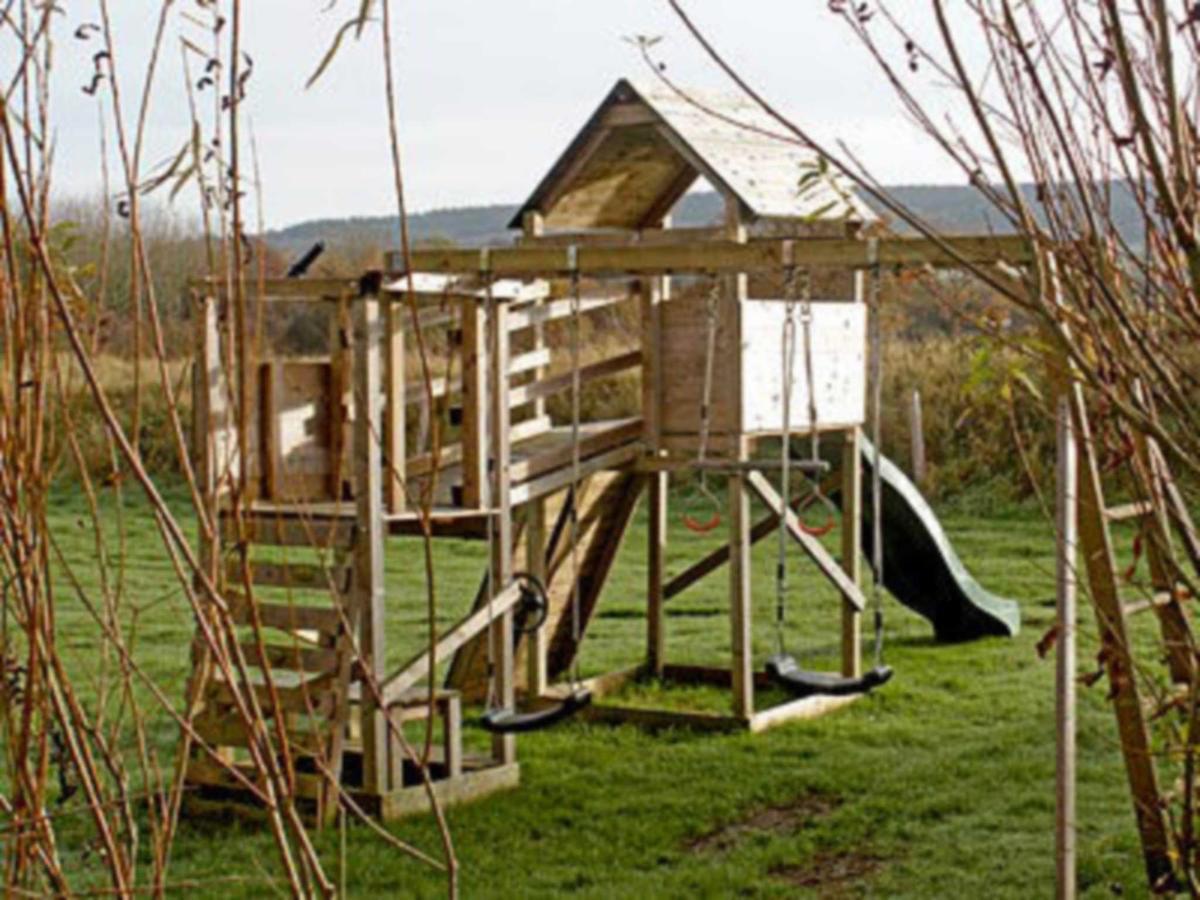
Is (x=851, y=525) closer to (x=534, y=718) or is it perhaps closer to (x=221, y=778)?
(x=534, y=718)

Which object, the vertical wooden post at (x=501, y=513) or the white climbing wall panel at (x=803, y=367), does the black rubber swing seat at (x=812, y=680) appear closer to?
the vertical wooden post at (x=501, y=513)

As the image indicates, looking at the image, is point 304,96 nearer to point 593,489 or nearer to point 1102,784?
point 1102,784

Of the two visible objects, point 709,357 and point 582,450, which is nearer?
point 709,357

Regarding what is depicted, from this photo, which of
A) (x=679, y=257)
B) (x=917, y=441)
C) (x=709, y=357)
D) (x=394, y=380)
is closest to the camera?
(x=679, y=257)

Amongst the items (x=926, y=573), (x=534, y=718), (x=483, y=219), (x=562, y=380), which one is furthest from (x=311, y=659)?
(x=483, y=219)

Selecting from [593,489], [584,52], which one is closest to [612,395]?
[593,489]

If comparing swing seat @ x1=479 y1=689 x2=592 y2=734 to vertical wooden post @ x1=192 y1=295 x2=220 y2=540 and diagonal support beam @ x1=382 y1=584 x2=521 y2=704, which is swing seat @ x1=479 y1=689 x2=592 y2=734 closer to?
diagonal support beam @ x1=382 y1=584 x2=521 y2=704

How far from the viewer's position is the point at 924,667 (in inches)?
436

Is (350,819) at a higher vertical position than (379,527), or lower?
lower

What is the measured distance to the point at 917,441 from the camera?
1752cm

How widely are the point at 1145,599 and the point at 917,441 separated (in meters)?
12.3

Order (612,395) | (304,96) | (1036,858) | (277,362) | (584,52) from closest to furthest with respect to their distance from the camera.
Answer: (304,96), (584,52), (1036,858), (277,362), (612,395)

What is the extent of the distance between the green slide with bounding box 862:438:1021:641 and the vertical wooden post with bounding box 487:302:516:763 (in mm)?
3707

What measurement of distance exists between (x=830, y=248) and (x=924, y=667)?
13.6 ft
